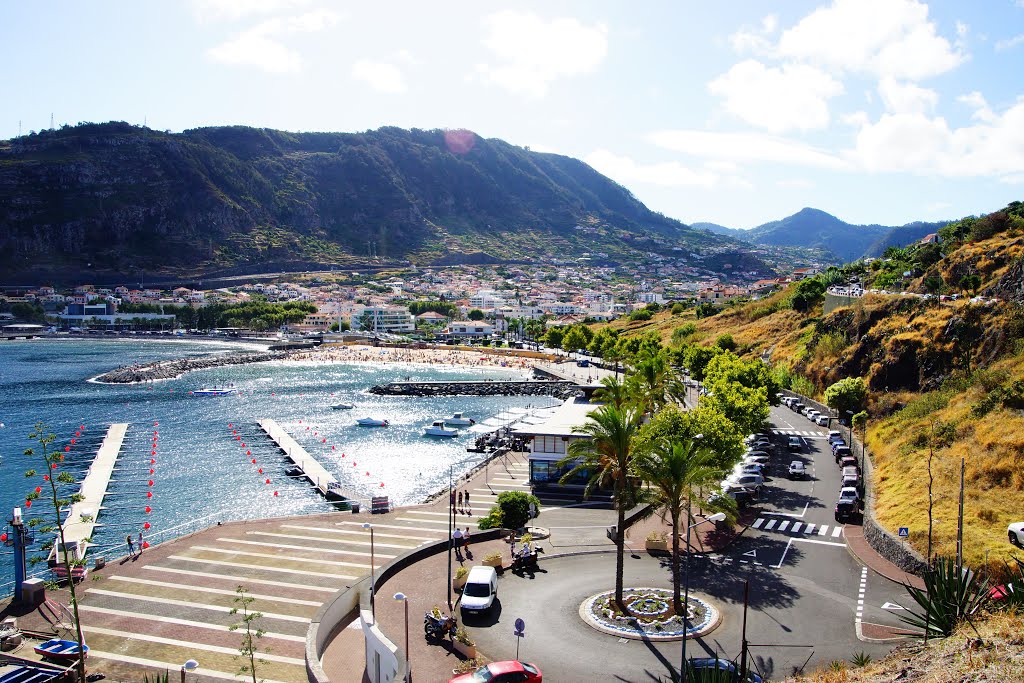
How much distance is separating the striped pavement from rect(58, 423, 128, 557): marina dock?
144 inches

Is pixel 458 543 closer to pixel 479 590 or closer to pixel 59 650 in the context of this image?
pixel 479 590

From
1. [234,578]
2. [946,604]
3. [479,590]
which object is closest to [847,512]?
[946,604]

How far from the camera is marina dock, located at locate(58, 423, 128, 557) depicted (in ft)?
99.9

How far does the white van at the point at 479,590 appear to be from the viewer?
18531mm

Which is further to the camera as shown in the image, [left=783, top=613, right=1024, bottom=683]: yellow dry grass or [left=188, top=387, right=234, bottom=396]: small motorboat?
[left=188, top=387, right=234, bottom=396]: small motorboat

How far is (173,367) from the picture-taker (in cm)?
9681

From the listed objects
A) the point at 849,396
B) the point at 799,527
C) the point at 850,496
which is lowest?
the point at 799,527

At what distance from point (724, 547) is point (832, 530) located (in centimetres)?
544

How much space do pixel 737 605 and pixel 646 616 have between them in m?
2.94

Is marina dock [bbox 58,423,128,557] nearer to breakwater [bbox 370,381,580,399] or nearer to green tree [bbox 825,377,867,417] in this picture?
breakwater [bbox 370,381,580,399]

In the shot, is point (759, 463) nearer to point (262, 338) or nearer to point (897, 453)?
point (897, 453)

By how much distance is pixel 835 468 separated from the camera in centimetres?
3675

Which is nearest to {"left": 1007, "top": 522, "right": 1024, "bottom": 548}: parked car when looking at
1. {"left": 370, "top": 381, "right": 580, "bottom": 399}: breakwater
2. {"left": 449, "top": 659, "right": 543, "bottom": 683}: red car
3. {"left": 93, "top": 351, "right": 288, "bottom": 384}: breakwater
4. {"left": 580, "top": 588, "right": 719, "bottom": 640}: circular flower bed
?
{"left": 580, "top": 588, "right": 719, "bottom": 640}: circular flower bed

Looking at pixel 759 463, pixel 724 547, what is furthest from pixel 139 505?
pixel 759 463
